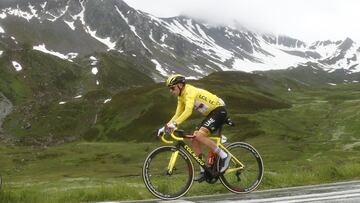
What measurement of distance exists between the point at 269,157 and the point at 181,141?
7229cm

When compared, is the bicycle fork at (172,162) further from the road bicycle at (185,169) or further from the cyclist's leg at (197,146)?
the cyclist's leg at (197,146)

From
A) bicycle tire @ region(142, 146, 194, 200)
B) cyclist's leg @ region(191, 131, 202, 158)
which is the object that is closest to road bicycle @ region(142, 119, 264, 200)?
bicycle tire @ region(142, 146, 194, 200)

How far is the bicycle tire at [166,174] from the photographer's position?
48.4 feet

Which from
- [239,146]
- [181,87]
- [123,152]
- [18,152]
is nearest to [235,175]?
[239,146]

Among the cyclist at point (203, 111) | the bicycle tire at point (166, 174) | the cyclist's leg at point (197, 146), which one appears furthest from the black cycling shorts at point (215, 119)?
the bicycle tire at point (166, 174)

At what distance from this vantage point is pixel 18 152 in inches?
5094

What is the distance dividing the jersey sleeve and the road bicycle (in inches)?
18.3

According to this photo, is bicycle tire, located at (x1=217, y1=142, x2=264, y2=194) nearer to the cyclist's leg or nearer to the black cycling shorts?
the cyclist's leg

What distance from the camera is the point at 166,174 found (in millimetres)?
15070

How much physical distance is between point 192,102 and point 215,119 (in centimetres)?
108

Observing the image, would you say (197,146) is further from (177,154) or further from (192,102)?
(192,102)

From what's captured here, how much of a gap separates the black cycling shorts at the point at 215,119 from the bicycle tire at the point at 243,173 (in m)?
0.91

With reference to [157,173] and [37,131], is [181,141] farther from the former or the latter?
[37,131]

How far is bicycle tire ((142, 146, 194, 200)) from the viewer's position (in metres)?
14.8
